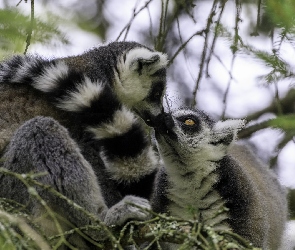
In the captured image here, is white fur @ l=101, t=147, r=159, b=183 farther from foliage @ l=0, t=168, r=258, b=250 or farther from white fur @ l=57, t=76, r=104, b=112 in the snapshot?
foliage @ l=0, t=168, r=258, b=250

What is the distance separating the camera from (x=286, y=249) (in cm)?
602

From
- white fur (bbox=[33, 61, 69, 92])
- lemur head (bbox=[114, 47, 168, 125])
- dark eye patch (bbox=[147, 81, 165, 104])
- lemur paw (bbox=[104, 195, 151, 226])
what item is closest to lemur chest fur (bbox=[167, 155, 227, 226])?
lemur head (bbox=[114, 47, 168, 125])

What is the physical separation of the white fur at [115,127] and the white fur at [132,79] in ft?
3.08

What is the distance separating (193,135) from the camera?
471cm

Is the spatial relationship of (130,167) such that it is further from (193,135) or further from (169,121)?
(193,135)

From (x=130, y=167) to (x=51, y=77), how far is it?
2.86 ft

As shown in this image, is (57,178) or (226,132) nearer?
(57,178)

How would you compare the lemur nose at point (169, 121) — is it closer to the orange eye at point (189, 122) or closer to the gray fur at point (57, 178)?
the orange eye at point (189, 122)

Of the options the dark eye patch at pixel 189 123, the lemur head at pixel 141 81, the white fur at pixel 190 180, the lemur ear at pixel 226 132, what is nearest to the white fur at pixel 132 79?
the lemur head at pixel 141 81

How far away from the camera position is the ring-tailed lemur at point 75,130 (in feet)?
12.7

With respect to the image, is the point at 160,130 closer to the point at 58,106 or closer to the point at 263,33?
the point at 58,106

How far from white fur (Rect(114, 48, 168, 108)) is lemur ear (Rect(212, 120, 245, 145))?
0.72 meters

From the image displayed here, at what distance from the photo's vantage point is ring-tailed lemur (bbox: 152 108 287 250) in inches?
175

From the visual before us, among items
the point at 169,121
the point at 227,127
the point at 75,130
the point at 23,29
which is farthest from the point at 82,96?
the point at 227,127
